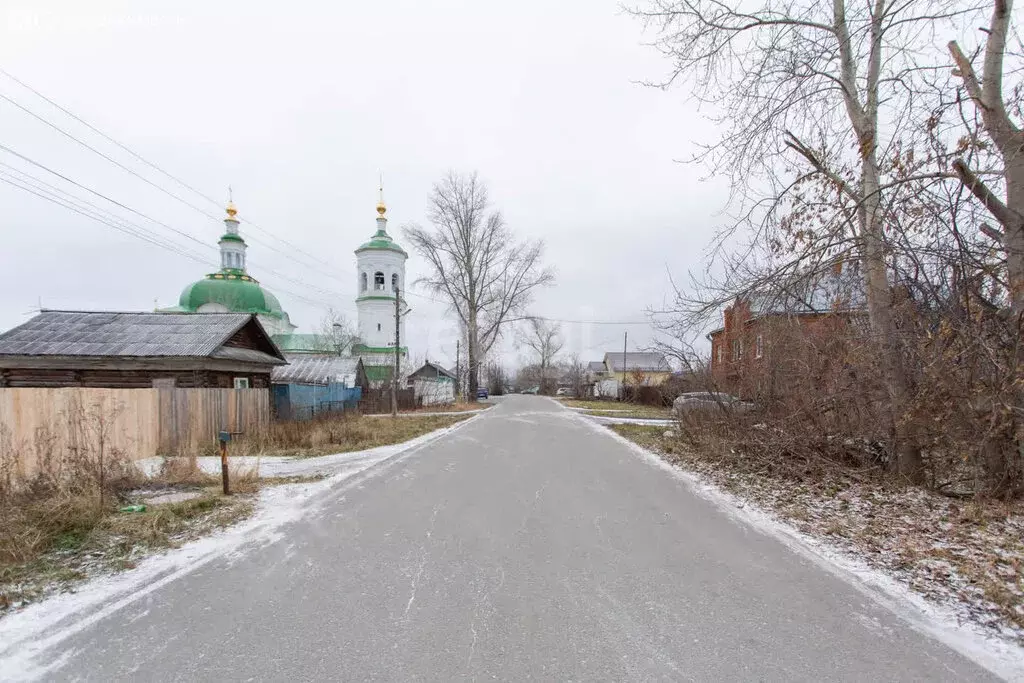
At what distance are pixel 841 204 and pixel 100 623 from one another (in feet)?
28.4

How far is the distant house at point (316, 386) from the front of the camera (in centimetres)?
2252

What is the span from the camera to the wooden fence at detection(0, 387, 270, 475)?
8.43 meters

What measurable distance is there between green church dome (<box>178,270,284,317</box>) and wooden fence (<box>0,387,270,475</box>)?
1255 inches

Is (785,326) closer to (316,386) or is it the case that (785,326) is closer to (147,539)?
(147,539)

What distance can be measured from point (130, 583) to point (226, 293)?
45846 mm

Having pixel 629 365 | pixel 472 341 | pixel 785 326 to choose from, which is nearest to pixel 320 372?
pixel 472 341

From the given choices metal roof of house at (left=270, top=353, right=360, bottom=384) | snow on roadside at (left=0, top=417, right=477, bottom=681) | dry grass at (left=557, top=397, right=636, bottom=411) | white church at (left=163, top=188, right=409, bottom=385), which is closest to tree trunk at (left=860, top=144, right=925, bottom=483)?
snow on roadside at (left=0, top=417, right=477, bottom=681)

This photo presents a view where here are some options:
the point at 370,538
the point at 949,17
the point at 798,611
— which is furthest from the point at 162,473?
the point at 949,17

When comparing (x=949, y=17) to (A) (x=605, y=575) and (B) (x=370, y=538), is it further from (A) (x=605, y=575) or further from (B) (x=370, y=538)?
(B) (x=370, y=538)

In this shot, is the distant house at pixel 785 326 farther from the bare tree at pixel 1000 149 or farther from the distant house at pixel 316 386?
the distant house at pixel 316 386

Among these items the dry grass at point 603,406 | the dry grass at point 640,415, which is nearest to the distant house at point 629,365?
the dry grass at point 603,406

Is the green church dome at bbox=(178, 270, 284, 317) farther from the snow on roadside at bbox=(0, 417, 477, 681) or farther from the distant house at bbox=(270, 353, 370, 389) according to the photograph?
the snow on roadside at bbox=(0, 417, 477, 681)

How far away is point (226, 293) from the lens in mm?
44312

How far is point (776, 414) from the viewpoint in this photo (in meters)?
9.48
